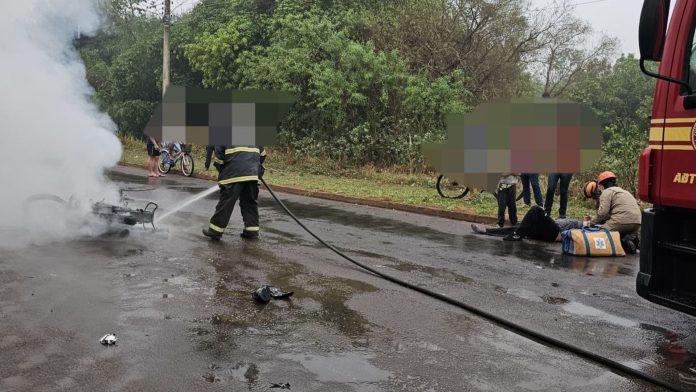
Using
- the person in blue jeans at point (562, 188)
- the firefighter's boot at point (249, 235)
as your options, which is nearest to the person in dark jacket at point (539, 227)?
the person in blue jeans at point (562, 188)

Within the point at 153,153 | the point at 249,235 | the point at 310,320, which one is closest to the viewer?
the point at 310,320

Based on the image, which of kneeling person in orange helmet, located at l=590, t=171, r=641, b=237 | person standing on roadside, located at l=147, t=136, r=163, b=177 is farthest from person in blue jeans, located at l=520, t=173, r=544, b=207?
person standing on roadside, located at l=147, t=136, r=163, b=177

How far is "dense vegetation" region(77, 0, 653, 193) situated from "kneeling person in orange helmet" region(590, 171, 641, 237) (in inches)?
176

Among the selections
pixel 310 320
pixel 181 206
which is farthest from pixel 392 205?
pixel 310 320

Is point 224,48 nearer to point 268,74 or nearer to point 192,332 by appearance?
point 268,74

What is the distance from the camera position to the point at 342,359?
4113 mm

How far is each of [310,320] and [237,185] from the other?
3.66 m

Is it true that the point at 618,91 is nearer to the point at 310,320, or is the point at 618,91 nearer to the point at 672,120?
the point at 672,120

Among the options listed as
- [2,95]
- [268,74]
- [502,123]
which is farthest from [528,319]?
[268,74]

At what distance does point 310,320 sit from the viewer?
4918mm

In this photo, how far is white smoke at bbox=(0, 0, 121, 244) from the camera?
7.83 meters

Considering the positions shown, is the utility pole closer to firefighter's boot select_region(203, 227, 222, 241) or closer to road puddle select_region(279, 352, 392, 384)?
firefighter's boot select_region(203, 227, 222, 241)

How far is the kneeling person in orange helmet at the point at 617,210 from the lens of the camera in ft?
27.3

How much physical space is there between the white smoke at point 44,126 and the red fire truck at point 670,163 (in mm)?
6642
